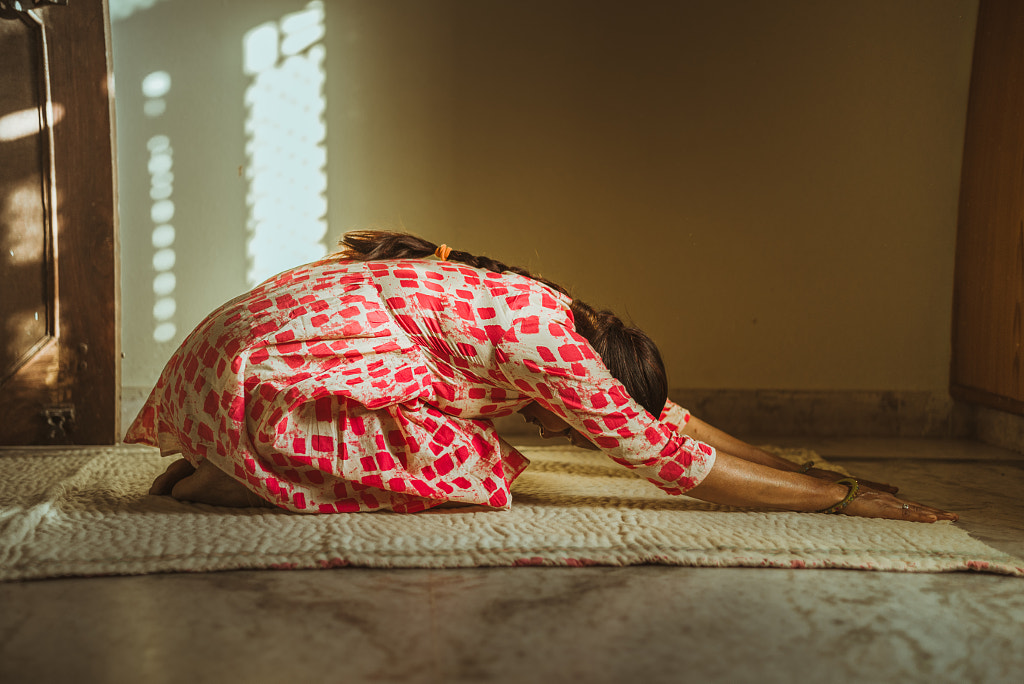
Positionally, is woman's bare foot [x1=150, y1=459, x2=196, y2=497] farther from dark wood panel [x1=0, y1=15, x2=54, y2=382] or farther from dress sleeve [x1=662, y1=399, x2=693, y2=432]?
dress sleeve [x1=662, y1=399, x2=693, y2=432]

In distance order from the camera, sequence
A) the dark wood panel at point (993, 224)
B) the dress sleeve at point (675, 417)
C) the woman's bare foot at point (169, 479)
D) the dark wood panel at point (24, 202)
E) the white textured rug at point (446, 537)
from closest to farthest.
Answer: the white textured rug at point (446, 537) < the woman's bare foot at point (169, 479) < the dress sleeve at point (675, 417) < the dark wood panel at point (24, 202) < the dark wood panel at point (993, 224)

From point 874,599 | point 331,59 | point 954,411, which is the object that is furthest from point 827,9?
point 874,599

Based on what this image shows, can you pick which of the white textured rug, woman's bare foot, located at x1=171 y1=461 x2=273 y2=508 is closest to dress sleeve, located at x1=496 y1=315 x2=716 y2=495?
the white textured rug

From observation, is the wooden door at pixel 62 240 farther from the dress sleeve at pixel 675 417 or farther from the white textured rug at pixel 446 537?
the dress sleeve at pixel 675 417

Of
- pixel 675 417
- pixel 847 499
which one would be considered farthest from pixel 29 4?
pixel 847 499

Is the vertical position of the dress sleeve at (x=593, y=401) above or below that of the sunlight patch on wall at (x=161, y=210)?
below

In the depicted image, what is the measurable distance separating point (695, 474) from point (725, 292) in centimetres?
127

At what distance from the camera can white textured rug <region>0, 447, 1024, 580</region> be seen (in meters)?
1.15

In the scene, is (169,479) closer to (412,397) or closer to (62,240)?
(412,397)

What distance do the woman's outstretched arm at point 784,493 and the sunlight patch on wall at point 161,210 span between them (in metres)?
1.69

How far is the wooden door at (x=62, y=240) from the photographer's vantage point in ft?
6.21

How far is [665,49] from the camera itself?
2.33m

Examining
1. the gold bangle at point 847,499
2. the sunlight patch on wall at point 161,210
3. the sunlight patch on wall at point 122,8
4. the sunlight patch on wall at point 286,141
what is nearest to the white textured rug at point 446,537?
the gold bangle at point 847,499

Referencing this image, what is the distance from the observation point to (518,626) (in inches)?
37.9
